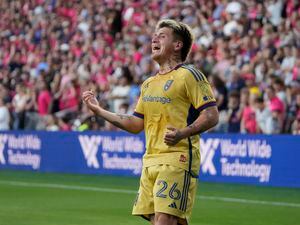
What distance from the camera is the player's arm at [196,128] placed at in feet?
21.9

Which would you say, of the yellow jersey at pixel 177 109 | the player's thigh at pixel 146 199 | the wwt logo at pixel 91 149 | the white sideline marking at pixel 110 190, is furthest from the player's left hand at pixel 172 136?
the wwt logo at pixel 91 149

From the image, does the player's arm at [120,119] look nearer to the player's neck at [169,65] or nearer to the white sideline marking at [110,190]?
the player's neck at [169,65]

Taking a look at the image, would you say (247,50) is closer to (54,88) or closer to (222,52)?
(222,52)

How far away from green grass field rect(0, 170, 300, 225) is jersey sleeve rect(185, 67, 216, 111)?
490 cm

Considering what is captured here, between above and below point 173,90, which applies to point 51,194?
below

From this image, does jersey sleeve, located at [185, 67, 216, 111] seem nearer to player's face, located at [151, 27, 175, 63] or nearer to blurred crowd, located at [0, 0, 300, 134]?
player's face, located at [151, 27, 175, 63]

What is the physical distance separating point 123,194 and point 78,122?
20.9 feet

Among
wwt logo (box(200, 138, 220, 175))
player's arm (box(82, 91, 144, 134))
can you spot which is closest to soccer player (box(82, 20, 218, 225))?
player's arm (box(82, 91, 144, 134))

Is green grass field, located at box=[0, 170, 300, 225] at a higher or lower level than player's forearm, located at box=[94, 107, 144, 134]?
lower

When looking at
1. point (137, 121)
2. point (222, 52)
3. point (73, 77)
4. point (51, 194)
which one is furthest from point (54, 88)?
point (137, 121)

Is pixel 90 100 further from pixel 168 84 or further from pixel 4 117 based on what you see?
pixel 4 117

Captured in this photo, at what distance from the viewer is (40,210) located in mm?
13133

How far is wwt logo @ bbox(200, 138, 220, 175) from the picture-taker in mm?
17625

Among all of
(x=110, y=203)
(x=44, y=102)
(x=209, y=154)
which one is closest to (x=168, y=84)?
(x=110, y=203)
